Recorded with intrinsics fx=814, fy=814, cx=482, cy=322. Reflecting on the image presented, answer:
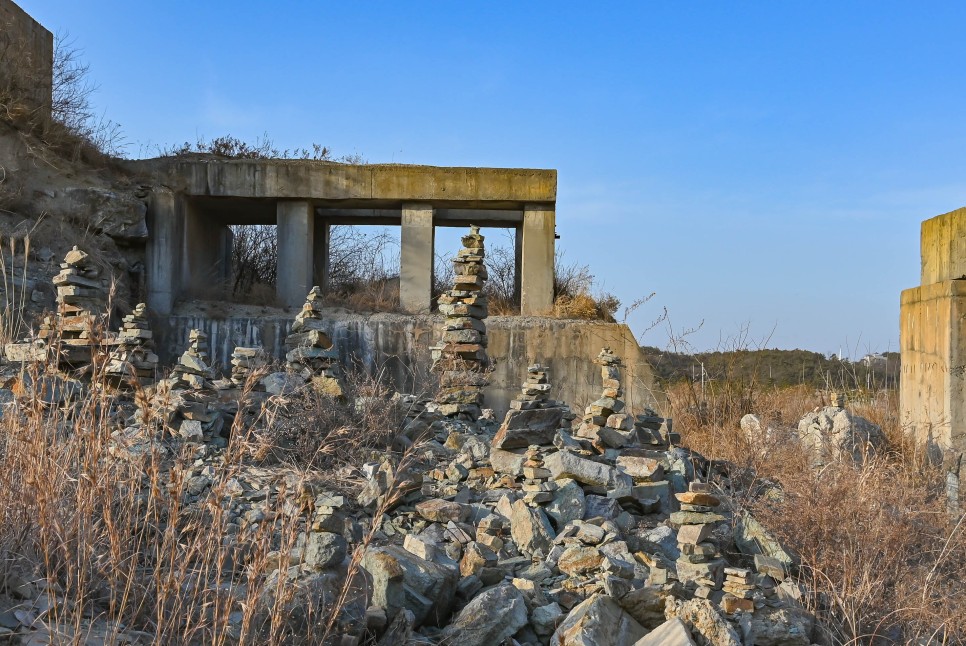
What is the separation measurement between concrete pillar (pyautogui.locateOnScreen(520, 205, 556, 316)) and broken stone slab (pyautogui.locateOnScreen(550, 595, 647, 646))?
12116 mm

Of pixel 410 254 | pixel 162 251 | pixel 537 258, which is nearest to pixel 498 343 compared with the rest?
pixel 537 258

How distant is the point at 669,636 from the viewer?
3.53 m

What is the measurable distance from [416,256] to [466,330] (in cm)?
644

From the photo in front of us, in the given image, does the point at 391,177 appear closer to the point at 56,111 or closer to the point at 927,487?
the point at 56,111

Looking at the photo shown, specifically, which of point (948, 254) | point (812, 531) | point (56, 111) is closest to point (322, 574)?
point (812, 531)

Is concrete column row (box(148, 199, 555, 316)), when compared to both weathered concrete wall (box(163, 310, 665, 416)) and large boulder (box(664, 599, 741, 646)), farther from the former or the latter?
large boulder (box(664, 599, 741, 646))

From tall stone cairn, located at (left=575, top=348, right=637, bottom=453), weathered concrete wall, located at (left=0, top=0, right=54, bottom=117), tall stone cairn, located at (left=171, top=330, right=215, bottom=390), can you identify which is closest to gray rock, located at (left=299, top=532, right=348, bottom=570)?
tall stone cairn, located at (left=575, top=348, right=637, bottom=453)

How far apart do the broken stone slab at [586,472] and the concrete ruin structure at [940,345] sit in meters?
4.08

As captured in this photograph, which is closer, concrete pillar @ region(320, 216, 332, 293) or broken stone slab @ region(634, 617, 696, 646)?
broken stone slab @ region(634, 617, 696, 646)

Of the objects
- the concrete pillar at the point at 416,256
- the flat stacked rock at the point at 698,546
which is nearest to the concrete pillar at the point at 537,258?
the concrete pillar at the point at 416,256

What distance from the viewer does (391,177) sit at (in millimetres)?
15914

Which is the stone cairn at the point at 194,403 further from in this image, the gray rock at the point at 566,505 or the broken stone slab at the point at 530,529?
the gray rock at the point at 566,505

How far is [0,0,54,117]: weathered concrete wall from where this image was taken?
14.9m

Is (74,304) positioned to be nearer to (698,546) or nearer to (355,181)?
(698,546)
